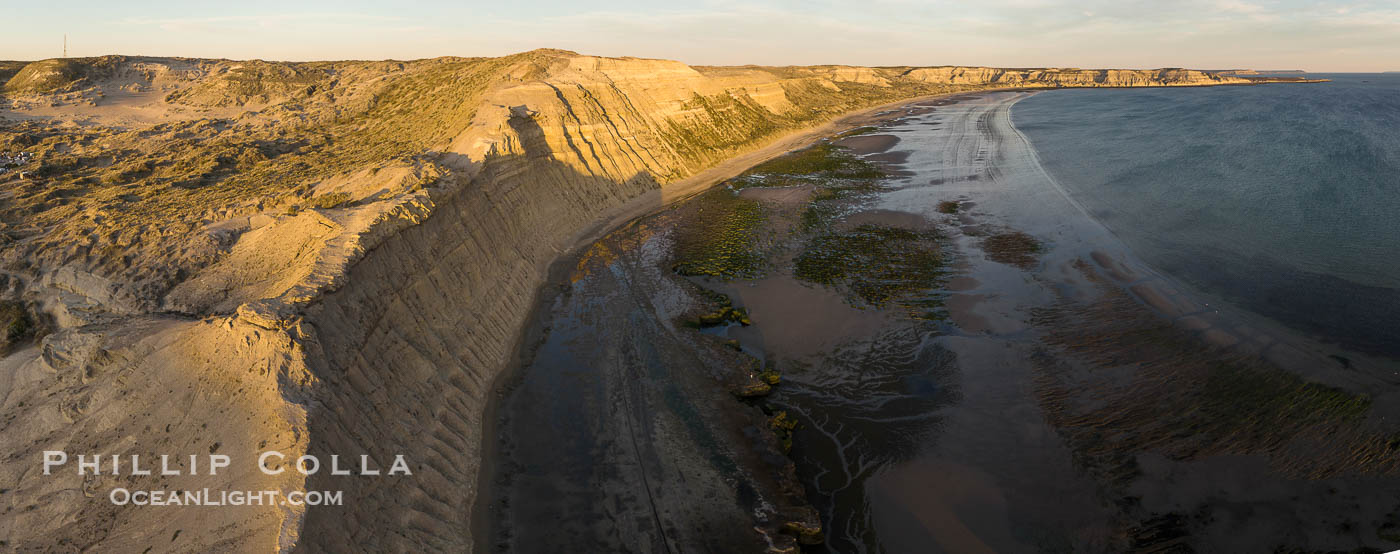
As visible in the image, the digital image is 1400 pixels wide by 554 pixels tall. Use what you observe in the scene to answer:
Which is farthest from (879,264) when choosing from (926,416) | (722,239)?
(926,416)

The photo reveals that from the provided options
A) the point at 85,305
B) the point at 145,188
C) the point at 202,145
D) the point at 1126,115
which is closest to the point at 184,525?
the point at 85,305

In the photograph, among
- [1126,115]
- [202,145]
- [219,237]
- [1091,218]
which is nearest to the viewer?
[219,237]

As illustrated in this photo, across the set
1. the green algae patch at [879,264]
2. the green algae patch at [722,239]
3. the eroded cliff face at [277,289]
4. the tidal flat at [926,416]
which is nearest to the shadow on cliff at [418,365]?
the eroded cliff face at [277,289]

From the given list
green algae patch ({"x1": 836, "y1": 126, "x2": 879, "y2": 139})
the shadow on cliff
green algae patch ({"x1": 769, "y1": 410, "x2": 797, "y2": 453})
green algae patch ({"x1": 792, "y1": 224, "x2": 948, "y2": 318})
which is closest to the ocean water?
green algae patch ({"x1": 792, "y1": 224, "x2": 948, "y2": 318})

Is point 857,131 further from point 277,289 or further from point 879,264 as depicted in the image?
point 277,289

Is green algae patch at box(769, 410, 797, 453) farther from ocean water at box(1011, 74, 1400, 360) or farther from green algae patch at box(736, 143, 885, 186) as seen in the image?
green algae patch at box(736, 143, 885, 186)

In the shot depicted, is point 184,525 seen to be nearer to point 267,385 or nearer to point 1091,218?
point 267,385

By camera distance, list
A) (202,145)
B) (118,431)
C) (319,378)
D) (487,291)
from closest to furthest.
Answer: (118,431) < (319,378) < (487,291) < (202,145)

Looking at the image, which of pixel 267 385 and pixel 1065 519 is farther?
pixel 1065 519
